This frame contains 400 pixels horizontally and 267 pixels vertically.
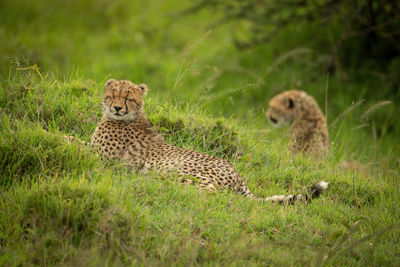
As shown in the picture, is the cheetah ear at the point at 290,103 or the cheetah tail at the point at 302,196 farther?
the cheetah ear at the point at 290,103

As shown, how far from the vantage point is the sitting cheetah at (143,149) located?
406 cm

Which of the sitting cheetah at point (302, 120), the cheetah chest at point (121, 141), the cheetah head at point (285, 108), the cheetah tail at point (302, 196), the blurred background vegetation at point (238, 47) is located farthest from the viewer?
the blurred background vegetation at point (238, 47)

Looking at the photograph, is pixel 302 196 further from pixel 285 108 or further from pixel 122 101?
pixel 285 108

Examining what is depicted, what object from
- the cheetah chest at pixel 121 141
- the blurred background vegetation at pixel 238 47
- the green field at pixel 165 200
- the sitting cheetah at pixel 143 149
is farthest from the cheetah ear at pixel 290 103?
the cheetah chest at pixel 121 141

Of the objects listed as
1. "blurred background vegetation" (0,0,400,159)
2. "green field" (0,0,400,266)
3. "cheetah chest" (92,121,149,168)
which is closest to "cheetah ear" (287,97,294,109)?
"blurred background vegetation" (0,0,400,159)

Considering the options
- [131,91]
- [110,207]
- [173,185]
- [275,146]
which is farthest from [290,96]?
[110,207]

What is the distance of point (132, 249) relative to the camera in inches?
121

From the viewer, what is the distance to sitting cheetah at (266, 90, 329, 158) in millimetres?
5996

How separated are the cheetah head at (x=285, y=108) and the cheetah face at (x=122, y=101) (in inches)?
109

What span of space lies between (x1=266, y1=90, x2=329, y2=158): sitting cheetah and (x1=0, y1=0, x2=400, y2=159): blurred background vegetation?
238 millimetres

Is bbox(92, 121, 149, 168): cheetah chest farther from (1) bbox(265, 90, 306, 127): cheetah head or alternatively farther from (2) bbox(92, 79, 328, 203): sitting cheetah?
(1) bbox(265, 90, 306, 127): cheetah head

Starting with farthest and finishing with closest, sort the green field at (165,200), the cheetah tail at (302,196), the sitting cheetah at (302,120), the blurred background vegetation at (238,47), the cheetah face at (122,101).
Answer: the blurred background vegetation at (238,47) → the sitting cheetah at (302,120) → the cheetah face at (122,101) → the cheetah tail at (302,196) → the green field at (165,200)

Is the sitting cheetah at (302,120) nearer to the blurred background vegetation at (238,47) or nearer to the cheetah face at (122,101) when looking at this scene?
the blurred background vegetation at (238,47)

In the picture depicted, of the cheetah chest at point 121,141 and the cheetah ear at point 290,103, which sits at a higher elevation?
the cheetah ear at point 290,103
